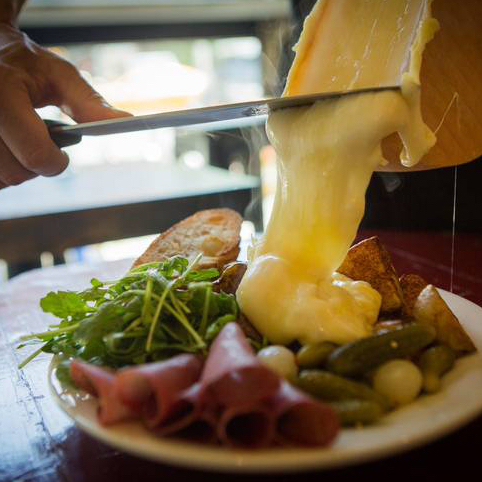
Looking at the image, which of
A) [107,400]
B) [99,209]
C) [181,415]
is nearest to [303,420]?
[181,415]

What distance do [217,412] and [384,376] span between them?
1.10 feet

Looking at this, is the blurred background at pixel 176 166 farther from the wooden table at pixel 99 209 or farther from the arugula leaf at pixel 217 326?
the arugula leaf at pixel 217 326

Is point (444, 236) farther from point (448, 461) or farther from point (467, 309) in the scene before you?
point (448, 461)

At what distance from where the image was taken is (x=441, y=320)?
4.28ft

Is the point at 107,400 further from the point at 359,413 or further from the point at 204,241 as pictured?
the point at 204,241

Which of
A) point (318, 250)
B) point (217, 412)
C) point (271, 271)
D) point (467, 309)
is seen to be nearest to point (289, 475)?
point (217, 412)

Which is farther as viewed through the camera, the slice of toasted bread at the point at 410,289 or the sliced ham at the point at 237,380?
the slice of toasted bread at the point at 410,289

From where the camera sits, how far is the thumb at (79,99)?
1.92 meters

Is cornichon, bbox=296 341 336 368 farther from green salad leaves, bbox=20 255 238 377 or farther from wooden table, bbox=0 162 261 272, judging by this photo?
wooden table, bbox=0 162 261 272

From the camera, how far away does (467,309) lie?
5.06ft

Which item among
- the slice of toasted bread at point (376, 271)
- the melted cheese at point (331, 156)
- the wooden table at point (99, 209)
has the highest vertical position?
the melted cheese at point (331, 156)

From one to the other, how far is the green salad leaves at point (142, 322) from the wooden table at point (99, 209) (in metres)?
2.44

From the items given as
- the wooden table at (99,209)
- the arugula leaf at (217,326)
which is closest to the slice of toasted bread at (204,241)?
the arugula leaf at (217,326)

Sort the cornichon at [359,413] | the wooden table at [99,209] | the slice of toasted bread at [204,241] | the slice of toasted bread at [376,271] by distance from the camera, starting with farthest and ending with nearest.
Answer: the wooden table at [99,209]
the slice of toasted bread at [204,241]
the slice of toasted bread at [376,271]
the cornichon at [359,413]
